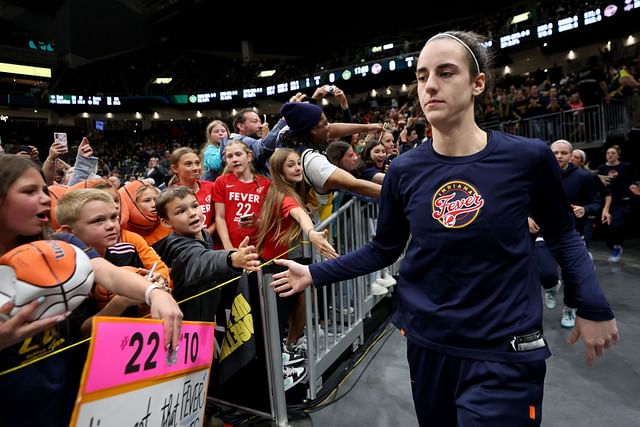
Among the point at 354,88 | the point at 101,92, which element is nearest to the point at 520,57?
the point at 354,88

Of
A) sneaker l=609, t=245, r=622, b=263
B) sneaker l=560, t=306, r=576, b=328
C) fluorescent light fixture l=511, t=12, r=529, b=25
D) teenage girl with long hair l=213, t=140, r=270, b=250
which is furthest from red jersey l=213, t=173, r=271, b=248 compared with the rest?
fluorescent light fixture l=511, t=12, r=529, b=25

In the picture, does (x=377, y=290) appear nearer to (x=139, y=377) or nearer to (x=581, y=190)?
(x=581, y=190)

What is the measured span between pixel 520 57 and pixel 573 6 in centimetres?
296

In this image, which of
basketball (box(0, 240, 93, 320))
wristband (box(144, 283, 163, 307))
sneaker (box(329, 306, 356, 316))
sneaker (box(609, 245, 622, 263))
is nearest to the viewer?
basketball (box(0, 240, 93, 320))

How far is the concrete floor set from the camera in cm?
288

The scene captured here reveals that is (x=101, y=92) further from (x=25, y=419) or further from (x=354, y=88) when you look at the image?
(x=25, y=419)

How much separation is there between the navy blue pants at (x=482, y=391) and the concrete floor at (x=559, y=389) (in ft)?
5.08

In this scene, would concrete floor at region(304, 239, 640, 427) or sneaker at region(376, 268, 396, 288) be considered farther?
sneaker at region(376, 268, 396, 288)

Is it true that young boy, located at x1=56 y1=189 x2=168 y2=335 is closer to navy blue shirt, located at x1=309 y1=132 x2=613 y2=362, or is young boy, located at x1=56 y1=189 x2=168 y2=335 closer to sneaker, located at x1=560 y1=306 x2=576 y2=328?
navy blue shirt, located at x1=309 y1=132 x2=613 y2=362

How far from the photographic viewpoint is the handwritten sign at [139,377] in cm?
126

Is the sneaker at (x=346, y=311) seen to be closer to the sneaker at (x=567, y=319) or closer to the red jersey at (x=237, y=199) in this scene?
the red jersey at (x=237, y=199)

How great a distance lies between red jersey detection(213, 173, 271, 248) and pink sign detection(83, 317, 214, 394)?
69.8 inches

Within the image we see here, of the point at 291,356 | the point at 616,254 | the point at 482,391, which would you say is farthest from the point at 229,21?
the point at 482,391

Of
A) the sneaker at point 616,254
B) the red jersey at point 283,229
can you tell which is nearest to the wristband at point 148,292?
the red jersey at point 283,229
